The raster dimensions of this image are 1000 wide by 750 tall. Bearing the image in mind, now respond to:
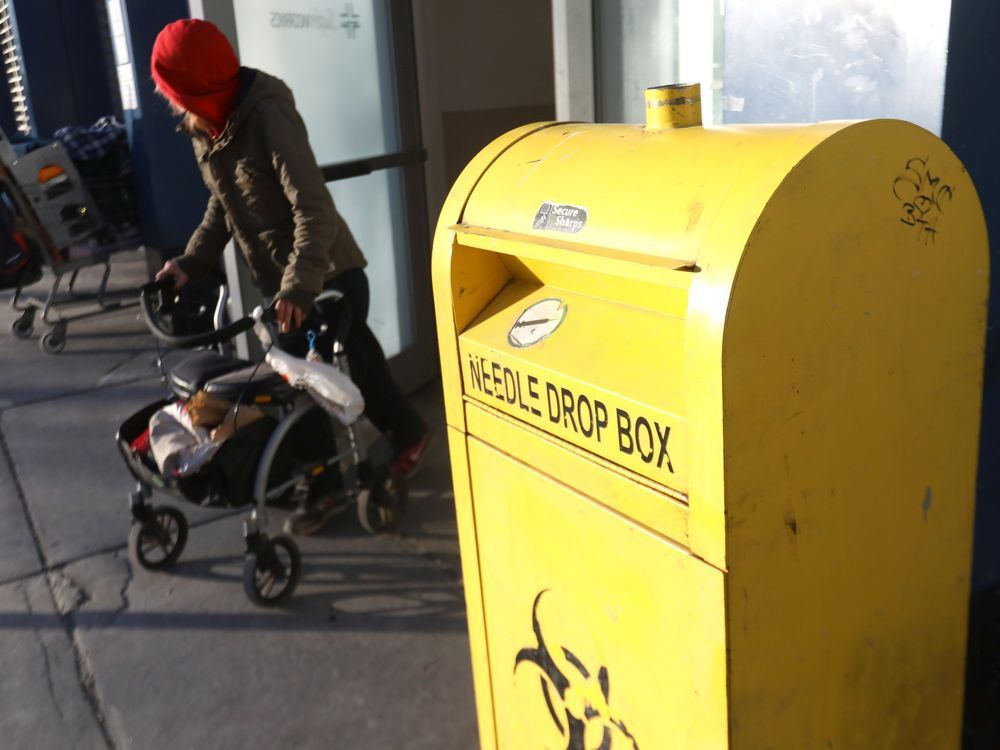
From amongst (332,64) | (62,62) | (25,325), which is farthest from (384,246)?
(62,62)

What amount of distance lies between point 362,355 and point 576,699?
2051 mm

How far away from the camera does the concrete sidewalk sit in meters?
2.66

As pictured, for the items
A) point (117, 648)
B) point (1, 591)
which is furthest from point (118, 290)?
point (117, 648)

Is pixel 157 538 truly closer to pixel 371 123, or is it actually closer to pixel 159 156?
pixel 371 123

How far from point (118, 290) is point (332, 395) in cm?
566

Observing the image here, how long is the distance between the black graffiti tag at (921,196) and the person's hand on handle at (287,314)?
6.60 ft

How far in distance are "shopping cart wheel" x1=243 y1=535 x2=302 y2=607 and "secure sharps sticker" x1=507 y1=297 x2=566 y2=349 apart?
1671 mm

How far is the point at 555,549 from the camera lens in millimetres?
1724

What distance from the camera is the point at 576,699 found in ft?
5.87

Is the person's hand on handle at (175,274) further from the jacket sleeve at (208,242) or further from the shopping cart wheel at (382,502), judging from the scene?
the shopping cart wheel at (382,502)

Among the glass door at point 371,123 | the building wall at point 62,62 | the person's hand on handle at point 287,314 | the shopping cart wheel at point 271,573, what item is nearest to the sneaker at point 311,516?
the shopping cart wheel at point 271,573

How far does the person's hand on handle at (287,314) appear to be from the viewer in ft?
9.90

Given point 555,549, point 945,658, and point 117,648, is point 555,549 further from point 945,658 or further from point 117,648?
point 117,648

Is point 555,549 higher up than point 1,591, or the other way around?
point 555,549
